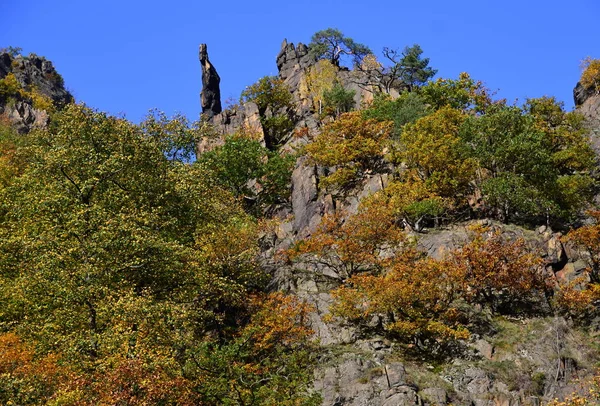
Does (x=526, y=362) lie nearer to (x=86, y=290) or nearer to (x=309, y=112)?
(x=86, y=290)

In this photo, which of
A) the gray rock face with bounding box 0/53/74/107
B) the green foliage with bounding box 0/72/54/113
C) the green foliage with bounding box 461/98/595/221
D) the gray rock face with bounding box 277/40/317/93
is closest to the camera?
the green foliage with bounding box 461/98/595/221

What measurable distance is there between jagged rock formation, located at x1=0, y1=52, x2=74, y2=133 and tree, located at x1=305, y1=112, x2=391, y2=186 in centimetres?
4069

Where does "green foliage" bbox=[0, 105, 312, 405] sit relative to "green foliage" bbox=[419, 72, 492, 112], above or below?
below

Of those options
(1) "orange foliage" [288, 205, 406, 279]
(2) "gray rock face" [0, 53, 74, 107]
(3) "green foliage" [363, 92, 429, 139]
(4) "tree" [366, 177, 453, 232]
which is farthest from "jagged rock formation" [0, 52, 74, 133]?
(4) "tree" [366, 177, 453, 232]

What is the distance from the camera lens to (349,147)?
54.2 meters

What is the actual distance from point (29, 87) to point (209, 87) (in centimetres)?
3004

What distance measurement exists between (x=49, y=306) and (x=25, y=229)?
6.66 meters

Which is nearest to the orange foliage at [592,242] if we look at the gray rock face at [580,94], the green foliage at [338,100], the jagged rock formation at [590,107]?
the jagged rock formation at [590,107]

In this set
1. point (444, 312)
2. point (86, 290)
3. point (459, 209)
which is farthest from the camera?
point (459, 209)

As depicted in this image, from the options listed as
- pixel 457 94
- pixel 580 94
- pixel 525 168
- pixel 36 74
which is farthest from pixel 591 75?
pixel 36 74

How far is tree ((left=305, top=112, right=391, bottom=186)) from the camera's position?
53281 millimetres

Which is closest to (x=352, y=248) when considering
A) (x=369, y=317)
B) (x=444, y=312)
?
(x=369, y=317)

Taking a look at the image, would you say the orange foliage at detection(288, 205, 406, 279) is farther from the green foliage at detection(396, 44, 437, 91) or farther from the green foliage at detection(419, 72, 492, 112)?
the green foliage at detection(396, 44, 437, 91)

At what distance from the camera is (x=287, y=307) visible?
3422 centimetres
